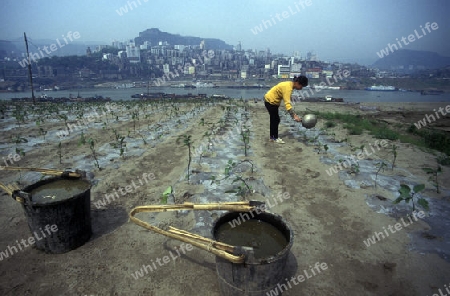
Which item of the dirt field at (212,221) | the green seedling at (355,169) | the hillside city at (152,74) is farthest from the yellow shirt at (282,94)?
the hillside city at (152,74)

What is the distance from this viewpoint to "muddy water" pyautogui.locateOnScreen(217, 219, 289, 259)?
7.97 feet

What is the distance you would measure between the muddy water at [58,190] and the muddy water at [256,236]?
2081 mm

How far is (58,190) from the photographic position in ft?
10.9

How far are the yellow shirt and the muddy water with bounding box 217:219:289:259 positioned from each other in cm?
486

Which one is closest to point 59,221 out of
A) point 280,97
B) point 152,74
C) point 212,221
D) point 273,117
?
point 212,221

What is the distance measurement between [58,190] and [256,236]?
9.49 feet

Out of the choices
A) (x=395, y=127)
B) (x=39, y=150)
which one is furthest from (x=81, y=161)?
(x=395, y=127)

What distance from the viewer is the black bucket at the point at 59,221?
9.30 feet

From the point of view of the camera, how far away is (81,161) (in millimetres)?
6398

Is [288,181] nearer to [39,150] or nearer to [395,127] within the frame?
[39,150]

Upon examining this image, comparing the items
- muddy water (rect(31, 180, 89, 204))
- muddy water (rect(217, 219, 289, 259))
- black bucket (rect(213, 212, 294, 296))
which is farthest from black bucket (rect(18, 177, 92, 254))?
black bucket (rect(213, 212, 294, 296))

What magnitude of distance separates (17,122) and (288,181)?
48.3 feet

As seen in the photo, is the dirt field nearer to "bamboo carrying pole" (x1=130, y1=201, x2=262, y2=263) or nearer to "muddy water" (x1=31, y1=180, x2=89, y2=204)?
"muddy water" (x1=31, y1=180, x2=89, y2=204)

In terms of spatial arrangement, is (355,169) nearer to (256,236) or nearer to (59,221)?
(256,236)
